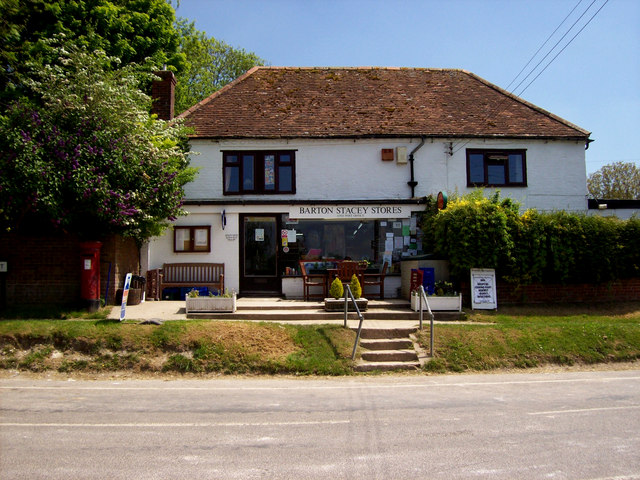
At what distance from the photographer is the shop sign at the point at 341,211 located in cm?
1597

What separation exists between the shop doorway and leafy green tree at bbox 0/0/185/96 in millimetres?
6144

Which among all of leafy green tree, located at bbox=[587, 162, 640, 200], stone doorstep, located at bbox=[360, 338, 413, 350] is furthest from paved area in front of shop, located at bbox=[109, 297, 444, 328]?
leafy green tree, located at bbox=[587, 162, 640, 200]

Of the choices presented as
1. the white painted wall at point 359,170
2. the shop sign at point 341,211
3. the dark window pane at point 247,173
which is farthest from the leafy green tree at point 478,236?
the dark window pane at point 247,173

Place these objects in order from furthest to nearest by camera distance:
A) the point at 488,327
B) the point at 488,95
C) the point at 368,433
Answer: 1. the point at 488,95
2. the point at 488,327
3. the point at 368,433

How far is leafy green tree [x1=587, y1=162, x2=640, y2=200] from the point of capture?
4212cm

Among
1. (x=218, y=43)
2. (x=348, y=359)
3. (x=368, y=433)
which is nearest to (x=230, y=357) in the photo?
(x=348, y=359)

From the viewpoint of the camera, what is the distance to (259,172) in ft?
54.6

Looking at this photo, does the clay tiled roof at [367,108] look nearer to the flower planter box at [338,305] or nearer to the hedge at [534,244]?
the hedge at [534,244]

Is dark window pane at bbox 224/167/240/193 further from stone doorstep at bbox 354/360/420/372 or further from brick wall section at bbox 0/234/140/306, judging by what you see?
stone doorstep at bbox 354/360/420/372

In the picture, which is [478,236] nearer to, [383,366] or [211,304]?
[383,366]

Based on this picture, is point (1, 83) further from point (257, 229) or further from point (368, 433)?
point (368, 433)

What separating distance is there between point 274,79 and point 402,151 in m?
6.60

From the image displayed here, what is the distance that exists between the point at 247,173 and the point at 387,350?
28.3ft

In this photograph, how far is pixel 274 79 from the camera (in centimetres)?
1967
